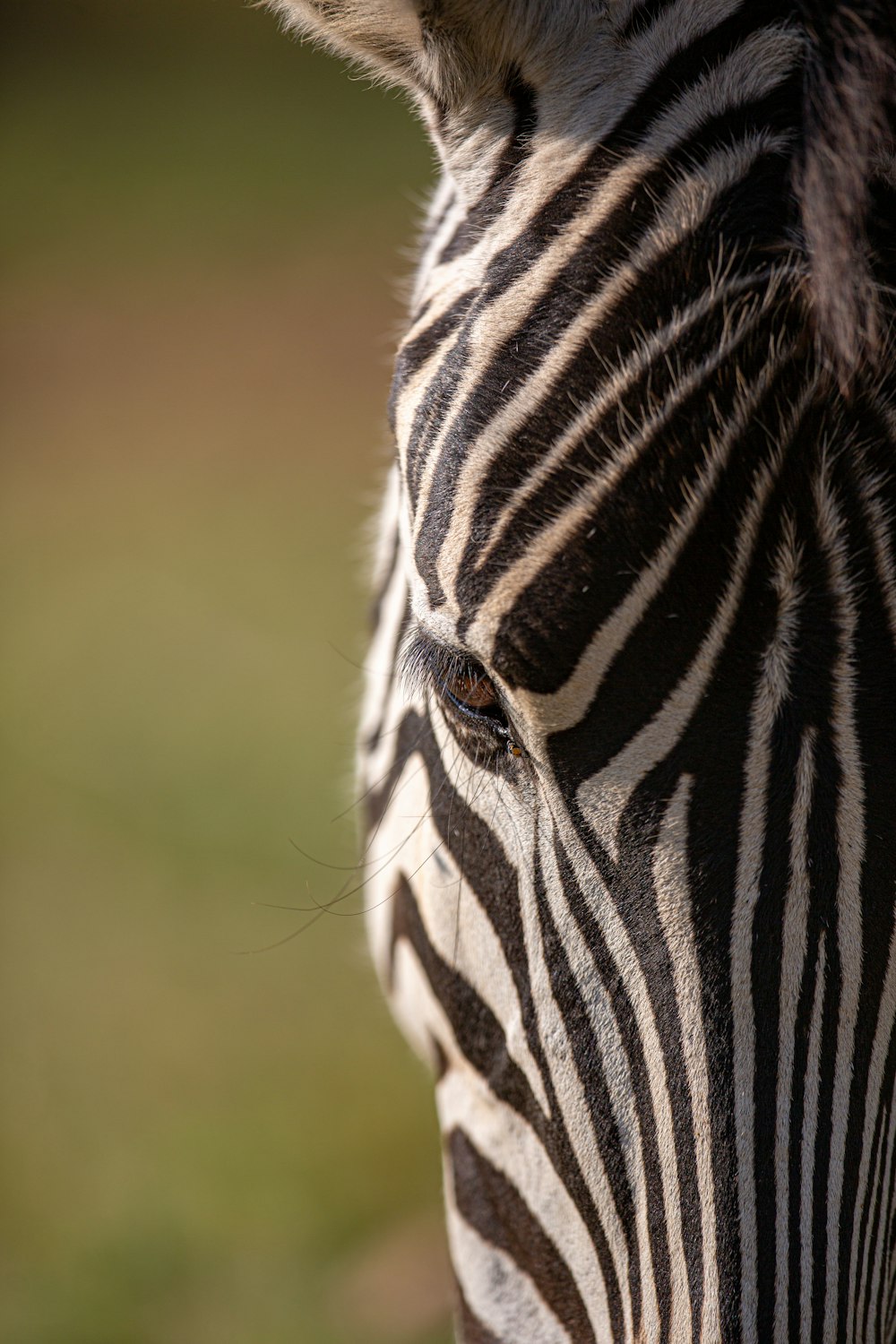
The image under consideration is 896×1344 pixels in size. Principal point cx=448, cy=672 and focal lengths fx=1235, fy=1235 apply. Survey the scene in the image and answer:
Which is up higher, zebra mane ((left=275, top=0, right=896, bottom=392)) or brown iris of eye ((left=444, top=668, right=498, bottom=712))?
zebra mane ((left=275, top=0, right=896, bottom=392))

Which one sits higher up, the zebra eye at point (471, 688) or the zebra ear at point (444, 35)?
the zebra ear at point (444, 35)

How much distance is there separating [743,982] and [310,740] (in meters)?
6.60

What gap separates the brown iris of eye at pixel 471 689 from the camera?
4.42ft

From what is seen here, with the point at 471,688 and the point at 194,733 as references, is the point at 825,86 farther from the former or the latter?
the point at 194,733

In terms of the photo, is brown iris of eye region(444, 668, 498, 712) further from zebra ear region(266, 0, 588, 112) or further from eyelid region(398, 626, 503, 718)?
zebra ear region(266, 0, 588, 112)

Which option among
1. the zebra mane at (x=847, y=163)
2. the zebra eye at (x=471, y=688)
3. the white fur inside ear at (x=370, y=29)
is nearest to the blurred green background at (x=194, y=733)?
the white fur inside ear at (x=370, y=29)

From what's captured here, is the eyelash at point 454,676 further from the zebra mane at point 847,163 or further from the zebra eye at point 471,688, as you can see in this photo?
the zebra mane at point 847,163

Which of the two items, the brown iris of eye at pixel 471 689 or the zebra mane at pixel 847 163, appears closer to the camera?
the zebra mane at pixel 847 163

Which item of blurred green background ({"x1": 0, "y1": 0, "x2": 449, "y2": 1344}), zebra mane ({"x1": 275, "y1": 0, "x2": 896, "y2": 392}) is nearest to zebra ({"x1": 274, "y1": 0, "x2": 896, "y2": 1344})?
zebra mane ({"x1": 275, "y1": 0, "x2": 896, "y2": 392})

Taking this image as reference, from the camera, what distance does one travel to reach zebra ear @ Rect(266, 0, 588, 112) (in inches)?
49.9

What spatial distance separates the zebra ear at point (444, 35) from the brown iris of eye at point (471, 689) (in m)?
0.64

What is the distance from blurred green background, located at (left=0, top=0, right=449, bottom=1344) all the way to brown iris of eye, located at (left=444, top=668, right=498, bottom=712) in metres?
1.29

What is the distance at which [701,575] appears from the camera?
1211 millimetres

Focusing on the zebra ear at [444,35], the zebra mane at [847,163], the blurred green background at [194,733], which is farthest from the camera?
the blurred green background at [194,733]
